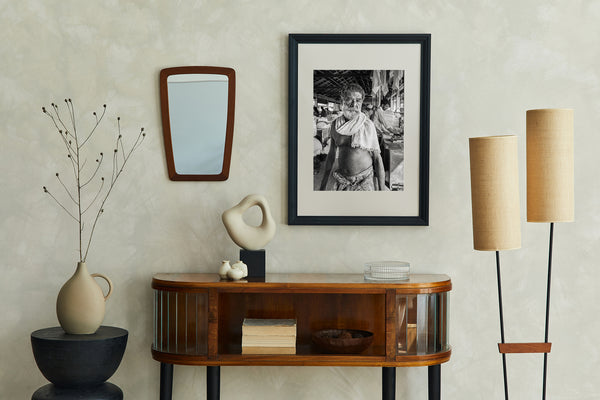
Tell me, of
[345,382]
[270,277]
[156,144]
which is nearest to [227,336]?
[270,277]

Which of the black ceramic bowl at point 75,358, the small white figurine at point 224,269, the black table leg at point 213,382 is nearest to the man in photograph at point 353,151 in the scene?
the small white figurine at point 224,269

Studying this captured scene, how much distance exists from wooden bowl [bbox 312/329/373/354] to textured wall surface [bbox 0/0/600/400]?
323 mm

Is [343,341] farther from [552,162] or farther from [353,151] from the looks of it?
[552,162]

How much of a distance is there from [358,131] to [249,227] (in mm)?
688

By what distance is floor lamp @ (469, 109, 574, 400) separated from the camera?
250cm

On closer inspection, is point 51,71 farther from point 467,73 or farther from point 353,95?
point 467,73

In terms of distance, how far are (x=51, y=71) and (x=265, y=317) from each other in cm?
155

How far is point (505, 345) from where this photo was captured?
260cm

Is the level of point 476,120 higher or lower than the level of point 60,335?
higher

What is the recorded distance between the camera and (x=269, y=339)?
2.65 meters

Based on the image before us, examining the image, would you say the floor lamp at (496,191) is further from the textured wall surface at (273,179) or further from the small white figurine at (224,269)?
the small white figurine at (224,269)

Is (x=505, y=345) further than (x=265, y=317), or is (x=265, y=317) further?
(x=265, y=317)

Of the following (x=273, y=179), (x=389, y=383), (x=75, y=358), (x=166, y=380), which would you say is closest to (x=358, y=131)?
(x=273, y=179)

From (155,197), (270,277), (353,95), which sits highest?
(353,95)
